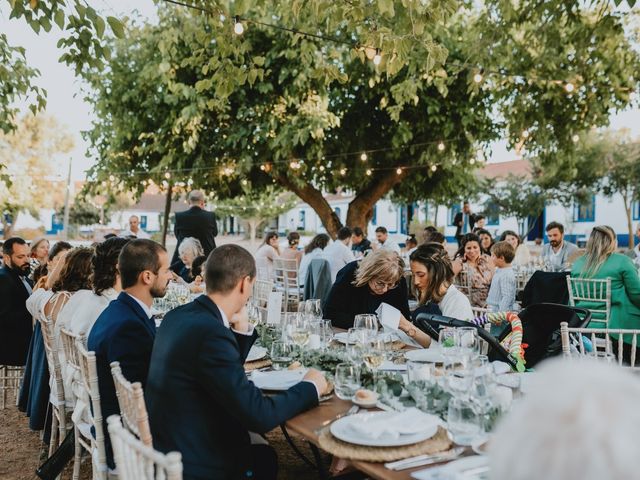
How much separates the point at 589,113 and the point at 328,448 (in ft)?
35.5

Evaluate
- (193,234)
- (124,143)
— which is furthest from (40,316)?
(124,143)

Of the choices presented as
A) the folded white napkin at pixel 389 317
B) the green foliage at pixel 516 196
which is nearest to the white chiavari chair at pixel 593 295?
the folded white napkin at pixel 389 317

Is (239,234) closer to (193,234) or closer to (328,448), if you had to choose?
(193,234)

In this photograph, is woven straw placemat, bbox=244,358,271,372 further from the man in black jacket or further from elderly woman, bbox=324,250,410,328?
the man in black jacket

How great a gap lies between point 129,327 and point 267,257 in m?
8.36

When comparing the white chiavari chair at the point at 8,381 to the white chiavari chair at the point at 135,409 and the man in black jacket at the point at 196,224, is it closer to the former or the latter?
the man in black jacket at the point at 196,224

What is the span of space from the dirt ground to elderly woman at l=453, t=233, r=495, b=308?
10.5 ft

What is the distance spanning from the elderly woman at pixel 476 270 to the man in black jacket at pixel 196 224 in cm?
323

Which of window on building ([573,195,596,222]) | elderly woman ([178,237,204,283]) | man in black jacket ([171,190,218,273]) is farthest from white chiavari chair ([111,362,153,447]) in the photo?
window on building ([573,195,596,222])

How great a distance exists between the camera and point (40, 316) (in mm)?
3645

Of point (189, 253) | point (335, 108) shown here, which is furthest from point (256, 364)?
point (335, 108)

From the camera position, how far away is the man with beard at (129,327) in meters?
2.70

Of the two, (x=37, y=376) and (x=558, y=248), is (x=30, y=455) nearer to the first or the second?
(x=37, y=376)

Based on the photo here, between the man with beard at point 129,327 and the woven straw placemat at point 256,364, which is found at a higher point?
the man with beard at point 129,327
